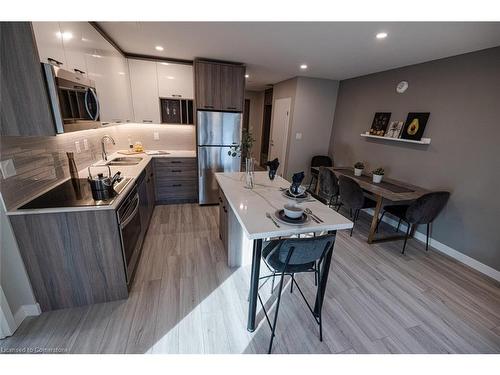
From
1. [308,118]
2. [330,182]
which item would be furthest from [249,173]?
[308,118]

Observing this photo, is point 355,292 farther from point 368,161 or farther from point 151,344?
point 368,161

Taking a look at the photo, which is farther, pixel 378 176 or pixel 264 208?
pixel 378 176

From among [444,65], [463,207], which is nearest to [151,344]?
[463,207]

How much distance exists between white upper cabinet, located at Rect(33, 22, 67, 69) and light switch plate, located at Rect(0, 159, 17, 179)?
28.6 inches

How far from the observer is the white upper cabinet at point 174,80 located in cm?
352

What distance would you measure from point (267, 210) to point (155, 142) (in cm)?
319

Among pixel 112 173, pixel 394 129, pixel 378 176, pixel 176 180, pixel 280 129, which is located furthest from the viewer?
pixel 280 129

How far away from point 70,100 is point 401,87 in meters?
4.16

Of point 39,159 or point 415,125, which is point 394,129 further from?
point 39,159

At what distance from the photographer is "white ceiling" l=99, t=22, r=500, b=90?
204cm

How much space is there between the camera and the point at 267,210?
1713 millimetres

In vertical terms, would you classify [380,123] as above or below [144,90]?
below

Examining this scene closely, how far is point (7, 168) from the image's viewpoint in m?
1.47

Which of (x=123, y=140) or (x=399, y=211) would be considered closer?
(x=399, y=211)
